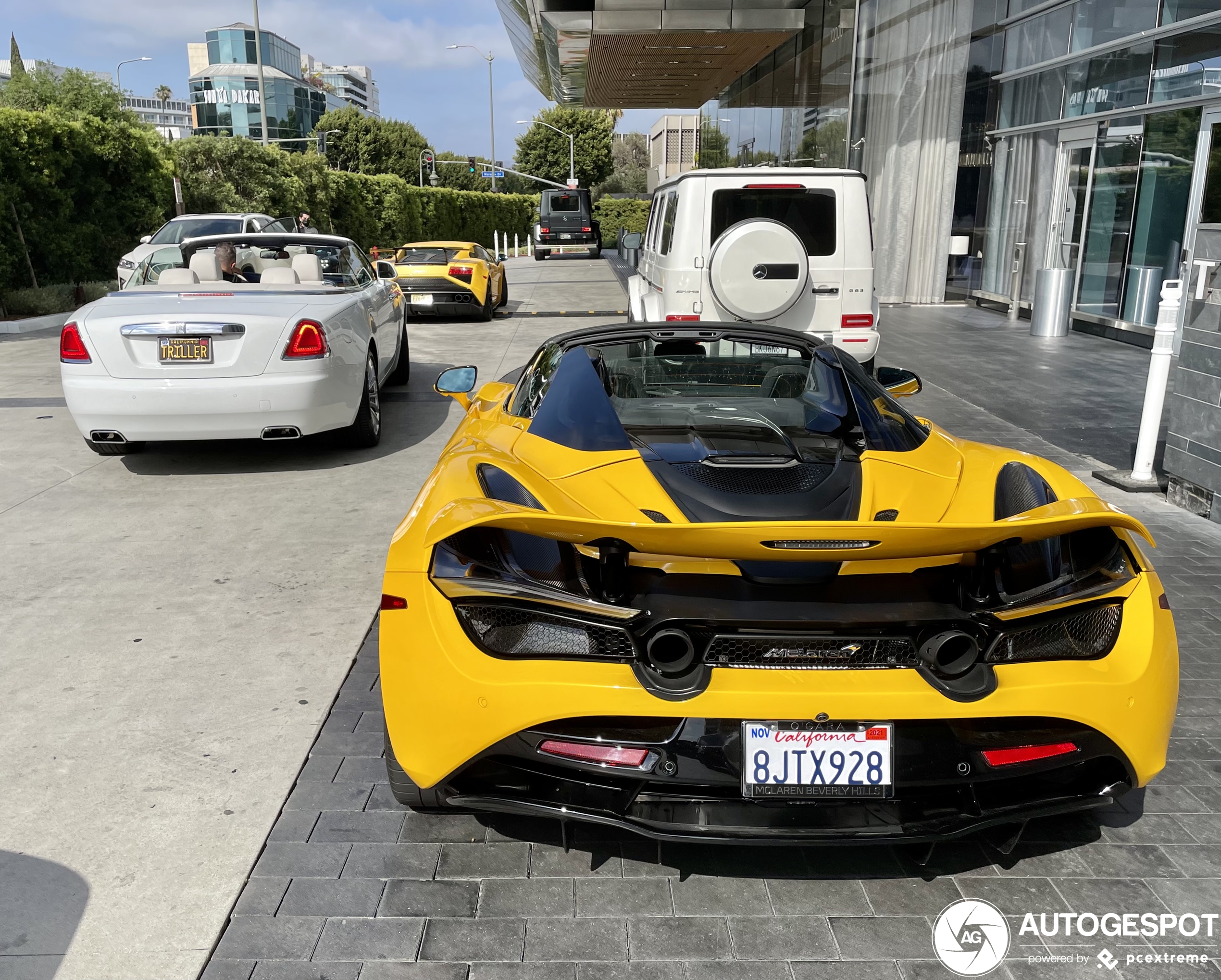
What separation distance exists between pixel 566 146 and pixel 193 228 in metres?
69.2

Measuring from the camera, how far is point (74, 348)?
6.64m

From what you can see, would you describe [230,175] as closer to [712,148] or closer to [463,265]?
[463,265]

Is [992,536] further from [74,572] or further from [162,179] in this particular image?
[162,179]

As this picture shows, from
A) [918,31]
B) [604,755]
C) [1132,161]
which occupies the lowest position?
[604,755]

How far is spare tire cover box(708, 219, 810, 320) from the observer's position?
7.84 m

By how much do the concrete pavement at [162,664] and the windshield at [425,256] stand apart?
1002 cm

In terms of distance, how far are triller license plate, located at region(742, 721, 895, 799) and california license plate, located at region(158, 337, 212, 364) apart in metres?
5.39

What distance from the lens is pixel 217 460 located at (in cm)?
753

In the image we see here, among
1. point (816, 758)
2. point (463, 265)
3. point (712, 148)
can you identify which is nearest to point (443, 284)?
point (463, 265)

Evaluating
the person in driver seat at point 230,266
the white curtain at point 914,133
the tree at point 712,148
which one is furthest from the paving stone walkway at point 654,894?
the tree at point 712,148

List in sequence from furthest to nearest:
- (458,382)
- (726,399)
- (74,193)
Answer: (74,193) < (458,382) < (726,399)

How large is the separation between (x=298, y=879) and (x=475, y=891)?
1.58ft

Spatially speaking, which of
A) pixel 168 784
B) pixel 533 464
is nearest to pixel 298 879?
pixel 168 784

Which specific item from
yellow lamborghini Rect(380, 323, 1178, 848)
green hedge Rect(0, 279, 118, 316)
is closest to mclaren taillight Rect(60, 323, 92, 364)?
yellow lamborghini Rect(380, 323, 1178, 848)
